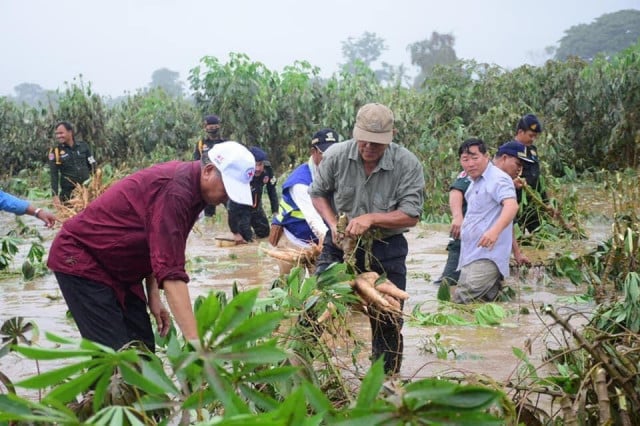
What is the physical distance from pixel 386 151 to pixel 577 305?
3135 millimetres

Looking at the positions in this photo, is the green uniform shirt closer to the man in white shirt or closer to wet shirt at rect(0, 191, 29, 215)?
wet shirt at rect(0, 191, 29, 215)

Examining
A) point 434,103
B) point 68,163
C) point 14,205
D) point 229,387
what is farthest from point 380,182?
point 434,103

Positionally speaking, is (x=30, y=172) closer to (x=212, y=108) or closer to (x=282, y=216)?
(x=212, y=108)

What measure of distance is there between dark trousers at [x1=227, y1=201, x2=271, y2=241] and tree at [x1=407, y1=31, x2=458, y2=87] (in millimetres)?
68840

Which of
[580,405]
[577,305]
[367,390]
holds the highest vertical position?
[367,390]

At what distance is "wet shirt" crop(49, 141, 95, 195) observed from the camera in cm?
1271

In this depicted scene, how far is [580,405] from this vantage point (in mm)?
2863

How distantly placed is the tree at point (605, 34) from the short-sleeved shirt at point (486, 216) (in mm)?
86979

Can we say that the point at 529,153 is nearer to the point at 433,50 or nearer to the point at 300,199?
the point at 300,199

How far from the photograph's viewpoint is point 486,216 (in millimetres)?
7133

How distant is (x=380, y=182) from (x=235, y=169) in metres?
1.76

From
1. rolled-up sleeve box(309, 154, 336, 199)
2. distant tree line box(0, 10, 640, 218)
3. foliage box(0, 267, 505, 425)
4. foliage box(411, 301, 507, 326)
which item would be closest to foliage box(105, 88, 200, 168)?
distant tree line box(0, 10, 640, 218)

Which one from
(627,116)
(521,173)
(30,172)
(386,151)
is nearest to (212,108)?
(30,172)

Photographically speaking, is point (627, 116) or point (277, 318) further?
point (627, 116)
